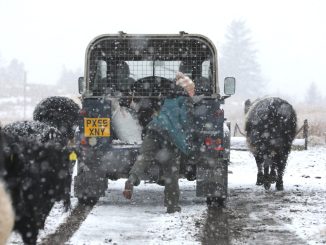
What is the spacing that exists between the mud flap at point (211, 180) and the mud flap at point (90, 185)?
1.37 metres

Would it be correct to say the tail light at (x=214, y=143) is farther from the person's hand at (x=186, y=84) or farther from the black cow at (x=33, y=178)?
the black cow at (x=33, y=178)

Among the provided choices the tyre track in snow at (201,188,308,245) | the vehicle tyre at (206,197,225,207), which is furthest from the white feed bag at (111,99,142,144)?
the tyre track in snow at (201,188,308,245)

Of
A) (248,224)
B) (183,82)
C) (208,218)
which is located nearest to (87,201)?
(208,218)

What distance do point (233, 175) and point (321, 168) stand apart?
2.52 metres

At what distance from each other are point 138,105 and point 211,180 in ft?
5.85

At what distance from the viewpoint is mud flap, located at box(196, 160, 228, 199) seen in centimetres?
893

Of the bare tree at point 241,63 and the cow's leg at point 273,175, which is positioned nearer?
the cow's leg at point 273,175

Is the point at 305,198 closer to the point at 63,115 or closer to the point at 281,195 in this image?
the point at 281,195

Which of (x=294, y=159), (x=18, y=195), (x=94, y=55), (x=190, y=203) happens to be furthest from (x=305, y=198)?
(x=294, y=159)

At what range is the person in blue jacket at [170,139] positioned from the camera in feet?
28.3

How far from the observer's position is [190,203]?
966 centimetres

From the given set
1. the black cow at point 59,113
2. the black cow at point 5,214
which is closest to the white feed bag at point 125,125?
the black cow at point 59,113

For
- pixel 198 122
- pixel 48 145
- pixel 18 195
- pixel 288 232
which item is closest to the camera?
pixel 18 195

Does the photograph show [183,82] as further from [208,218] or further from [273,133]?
[273,133]
